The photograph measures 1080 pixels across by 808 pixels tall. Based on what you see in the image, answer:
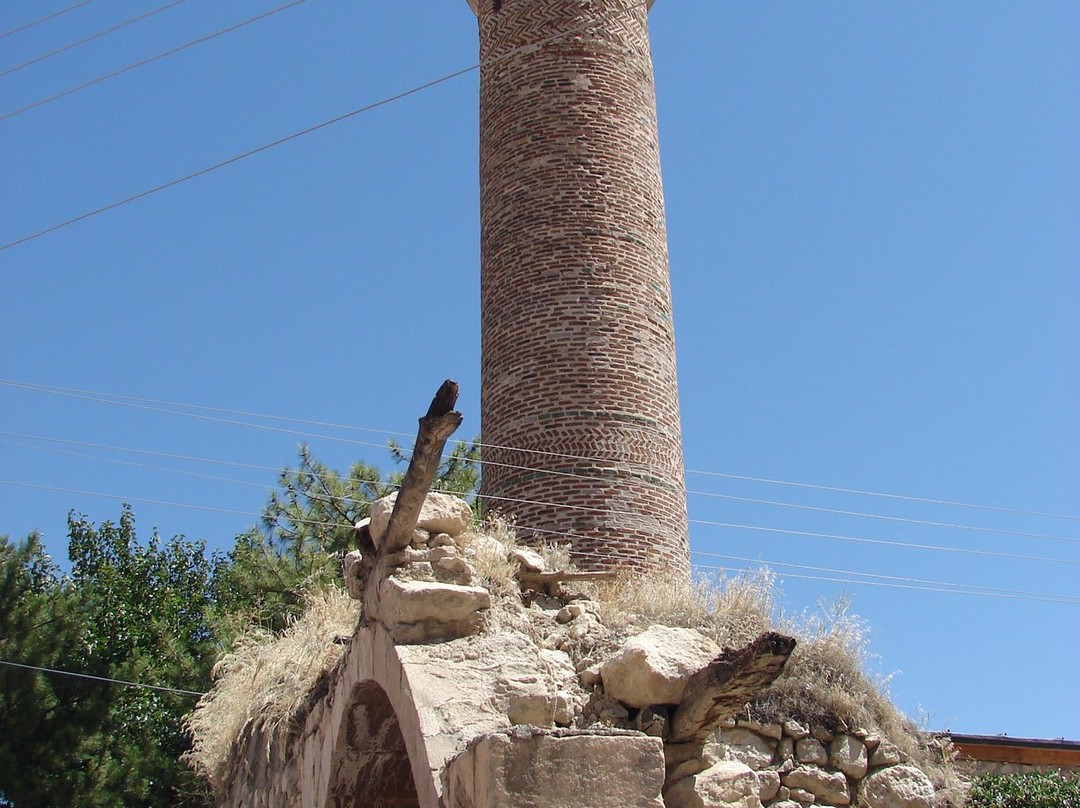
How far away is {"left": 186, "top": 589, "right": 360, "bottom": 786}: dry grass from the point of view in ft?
27.7

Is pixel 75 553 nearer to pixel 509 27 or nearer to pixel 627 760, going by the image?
pixel 509 27

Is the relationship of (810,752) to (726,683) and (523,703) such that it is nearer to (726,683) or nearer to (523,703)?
(726,683)

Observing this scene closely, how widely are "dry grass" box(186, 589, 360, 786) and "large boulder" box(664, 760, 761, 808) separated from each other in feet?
8.65

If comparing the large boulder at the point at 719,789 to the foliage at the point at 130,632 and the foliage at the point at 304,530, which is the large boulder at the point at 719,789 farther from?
the foliage at the point at 304,530

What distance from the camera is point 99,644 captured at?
53.0 ft

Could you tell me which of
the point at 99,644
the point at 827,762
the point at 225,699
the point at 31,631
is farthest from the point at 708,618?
the point at 99,644

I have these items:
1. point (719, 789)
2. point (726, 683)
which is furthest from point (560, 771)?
point (719, 789)

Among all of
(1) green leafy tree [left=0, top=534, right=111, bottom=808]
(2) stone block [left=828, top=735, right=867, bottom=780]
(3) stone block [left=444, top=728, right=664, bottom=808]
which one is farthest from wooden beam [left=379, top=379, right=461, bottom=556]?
(1) green leafy tree [left=0, top=534, right=111, bottom=808]

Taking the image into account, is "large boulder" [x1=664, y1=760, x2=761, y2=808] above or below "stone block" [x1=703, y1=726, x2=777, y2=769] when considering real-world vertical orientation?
below

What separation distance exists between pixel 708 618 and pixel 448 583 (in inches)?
81.8

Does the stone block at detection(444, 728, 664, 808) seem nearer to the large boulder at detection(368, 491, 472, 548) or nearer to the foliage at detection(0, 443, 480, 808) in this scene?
the large boulder at detection(368, 491, 472, 548)

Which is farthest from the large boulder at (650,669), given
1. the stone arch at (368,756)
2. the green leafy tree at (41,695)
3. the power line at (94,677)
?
the green leafy tree at (41,695)

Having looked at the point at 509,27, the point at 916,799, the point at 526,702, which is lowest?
the point at 916,799

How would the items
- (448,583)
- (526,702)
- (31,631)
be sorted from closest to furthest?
(526,702) < (448,583) < (31,631)
